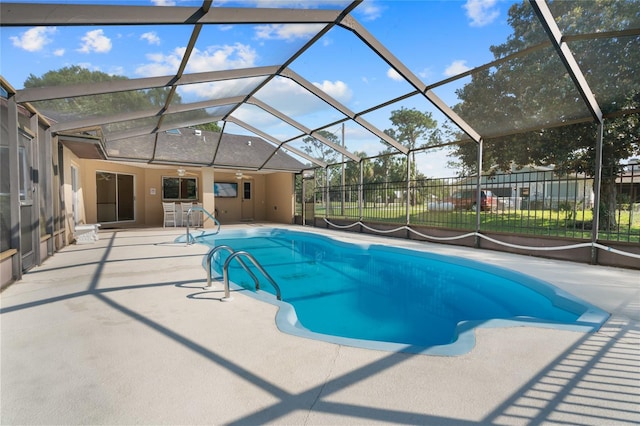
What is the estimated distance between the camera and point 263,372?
229 cm

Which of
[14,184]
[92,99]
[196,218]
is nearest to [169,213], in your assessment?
[196,218]

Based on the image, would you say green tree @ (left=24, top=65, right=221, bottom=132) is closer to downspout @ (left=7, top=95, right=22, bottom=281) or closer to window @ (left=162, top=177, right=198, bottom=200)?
downspout @ (left=7, top=95, right=22, bottom=281)

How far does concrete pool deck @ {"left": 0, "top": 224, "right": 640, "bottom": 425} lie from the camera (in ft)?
6.17

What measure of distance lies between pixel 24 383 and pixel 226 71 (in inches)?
229

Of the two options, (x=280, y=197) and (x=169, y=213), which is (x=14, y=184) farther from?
(x=280, y=197)

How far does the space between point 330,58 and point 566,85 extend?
16.1 feet

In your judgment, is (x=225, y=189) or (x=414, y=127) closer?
(x=225, y=189)

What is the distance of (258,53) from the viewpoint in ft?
19.3

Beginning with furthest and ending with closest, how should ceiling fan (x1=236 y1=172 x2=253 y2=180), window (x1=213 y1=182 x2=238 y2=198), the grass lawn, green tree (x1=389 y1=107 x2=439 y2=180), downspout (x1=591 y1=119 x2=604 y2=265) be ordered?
green tree (x1=389 y1=107 x2=439 y2=180) → window (x1=213 y1=182 x2=238 y2=198) → ceiling fan (x1=236 y1=172 x2=253 y2=180) → the grass lawn → downspout (x1=591 y1=119 x2=604 y2=265)

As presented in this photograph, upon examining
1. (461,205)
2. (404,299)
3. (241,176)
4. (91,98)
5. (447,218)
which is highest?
(91,98)

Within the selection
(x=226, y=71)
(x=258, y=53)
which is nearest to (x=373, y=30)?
(x=258, y=53)

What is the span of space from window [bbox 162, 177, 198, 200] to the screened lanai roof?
21.0 feet

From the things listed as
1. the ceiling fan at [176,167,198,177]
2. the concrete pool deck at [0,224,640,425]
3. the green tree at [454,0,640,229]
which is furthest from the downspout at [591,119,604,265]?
the ceiling fan at [176,167,198,177]

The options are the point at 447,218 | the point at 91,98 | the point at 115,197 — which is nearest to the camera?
the point at 91,98
